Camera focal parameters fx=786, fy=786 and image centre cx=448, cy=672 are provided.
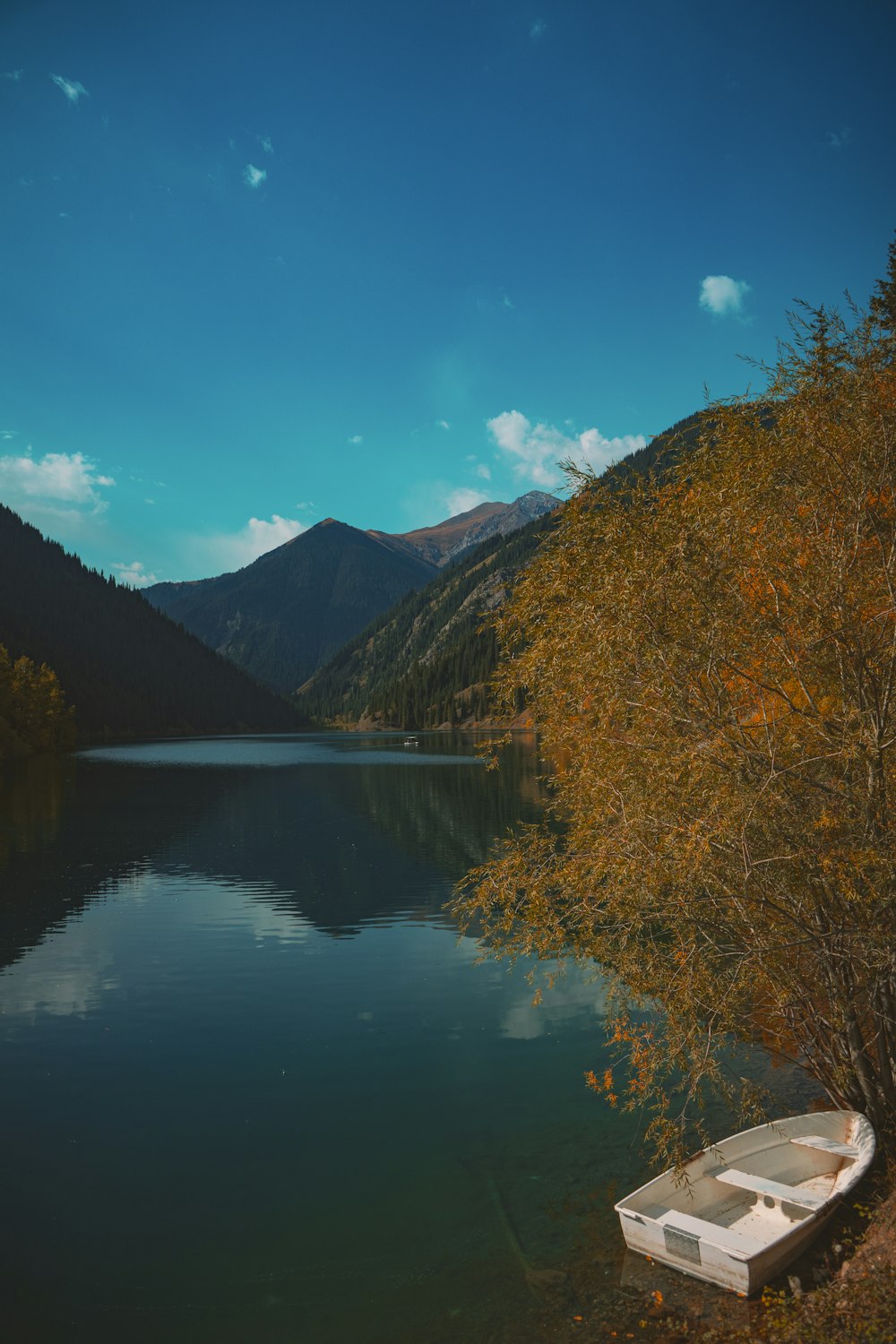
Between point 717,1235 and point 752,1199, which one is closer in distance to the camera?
point 717,1235

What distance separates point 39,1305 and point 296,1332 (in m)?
4.27

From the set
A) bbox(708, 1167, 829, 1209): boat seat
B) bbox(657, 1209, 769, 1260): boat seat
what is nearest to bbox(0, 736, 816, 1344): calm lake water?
bbox(657, 1209, 769, 1260): boat seat

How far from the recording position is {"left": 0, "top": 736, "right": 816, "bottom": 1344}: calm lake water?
42.1 ft

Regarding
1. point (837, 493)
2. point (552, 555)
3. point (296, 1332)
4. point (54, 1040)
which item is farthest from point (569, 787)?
point (54, 1040)

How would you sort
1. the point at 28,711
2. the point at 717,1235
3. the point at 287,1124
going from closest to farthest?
the point at 717,1235, the point at 287,1124, the point at 28,711

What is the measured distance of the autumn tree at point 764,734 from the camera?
42.9 feet

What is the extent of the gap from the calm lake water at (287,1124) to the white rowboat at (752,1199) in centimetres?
126

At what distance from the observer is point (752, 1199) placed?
1335 centimetres

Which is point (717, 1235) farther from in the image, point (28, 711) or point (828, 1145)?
point (28, 711)

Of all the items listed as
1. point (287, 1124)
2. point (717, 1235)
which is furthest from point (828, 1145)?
point (287, 1124)

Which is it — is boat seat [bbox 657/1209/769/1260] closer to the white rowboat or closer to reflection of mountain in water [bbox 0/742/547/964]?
the white rowboat

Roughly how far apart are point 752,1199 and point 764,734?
311 inches

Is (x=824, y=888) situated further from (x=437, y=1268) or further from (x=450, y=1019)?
(x=450, y=1019)

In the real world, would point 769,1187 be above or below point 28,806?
below
